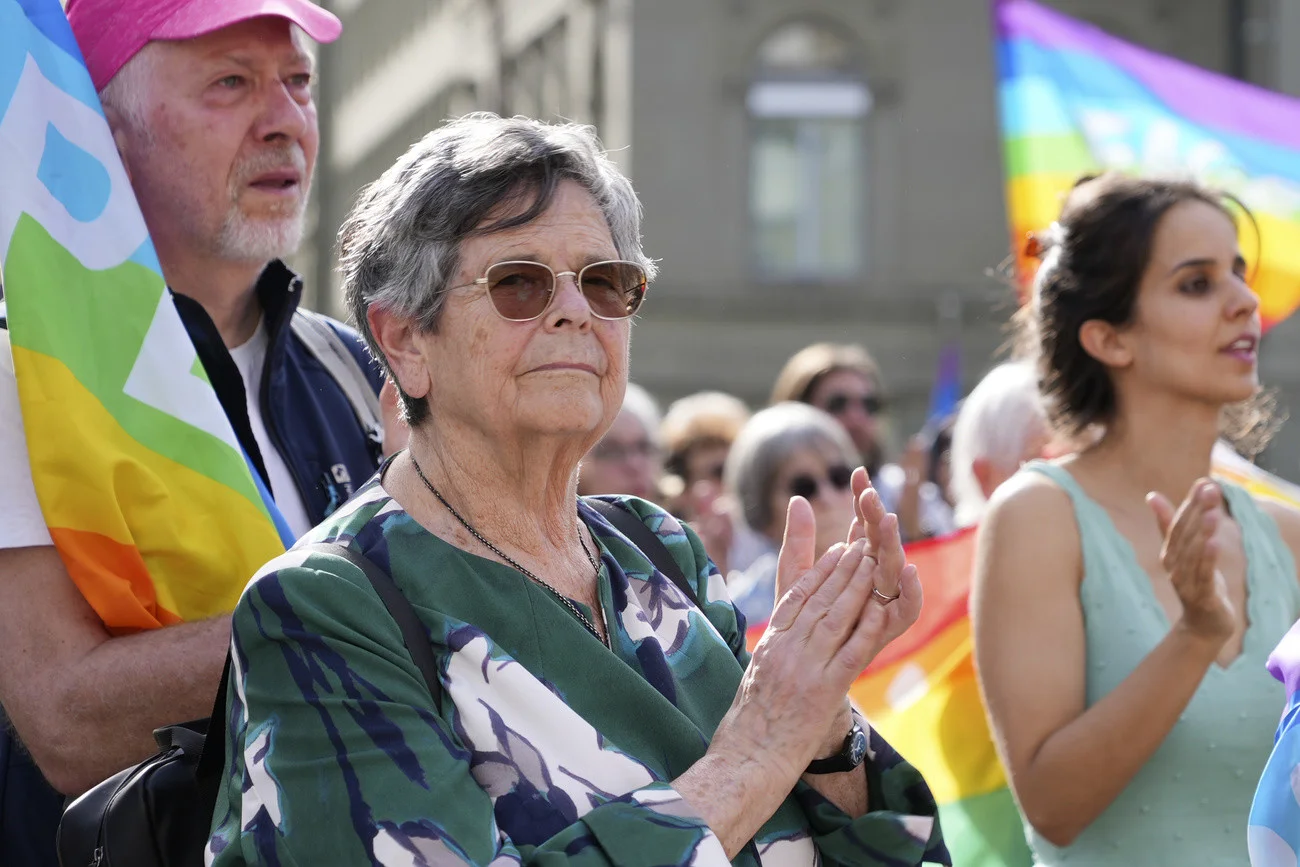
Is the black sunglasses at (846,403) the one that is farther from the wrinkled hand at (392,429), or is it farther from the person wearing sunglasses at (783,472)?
the wrinkled hand at (392,429)

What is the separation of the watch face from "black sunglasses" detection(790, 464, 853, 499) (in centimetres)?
331

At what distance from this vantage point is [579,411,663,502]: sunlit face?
6633mm

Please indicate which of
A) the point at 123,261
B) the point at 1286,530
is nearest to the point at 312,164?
the point at 123,261

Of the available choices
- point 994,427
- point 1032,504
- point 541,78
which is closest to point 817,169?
point 541,78

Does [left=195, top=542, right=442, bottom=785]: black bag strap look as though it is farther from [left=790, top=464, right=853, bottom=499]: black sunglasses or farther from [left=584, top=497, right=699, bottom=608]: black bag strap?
[left=790, top=464, right=853, bottom=499]: black sunglasses

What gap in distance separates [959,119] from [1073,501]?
19.1 meters

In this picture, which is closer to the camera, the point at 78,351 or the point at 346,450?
the point at 78,351

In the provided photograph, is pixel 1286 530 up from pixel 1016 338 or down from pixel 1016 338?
down

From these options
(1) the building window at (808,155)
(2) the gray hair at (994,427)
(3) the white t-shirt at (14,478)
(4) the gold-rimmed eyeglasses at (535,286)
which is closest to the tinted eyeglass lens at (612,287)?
(4) the gold-rimmed eyeglasses at (535,286)

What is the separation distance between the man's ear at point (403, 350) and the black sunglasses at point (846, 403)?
16.0 ft

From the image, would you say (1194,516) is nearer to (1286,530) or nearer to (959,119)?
(1286,530)

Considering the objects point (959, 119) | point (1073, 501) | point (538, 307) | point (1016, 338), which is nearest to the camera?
point (538, 307)

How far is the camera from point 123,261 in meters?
3.07

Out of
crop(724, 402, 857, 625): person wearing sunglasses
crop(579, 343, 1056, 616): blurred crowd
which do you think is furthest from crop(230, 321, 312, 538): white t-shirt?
crop(724, 402, 857, 625): person wearing sunglasses
